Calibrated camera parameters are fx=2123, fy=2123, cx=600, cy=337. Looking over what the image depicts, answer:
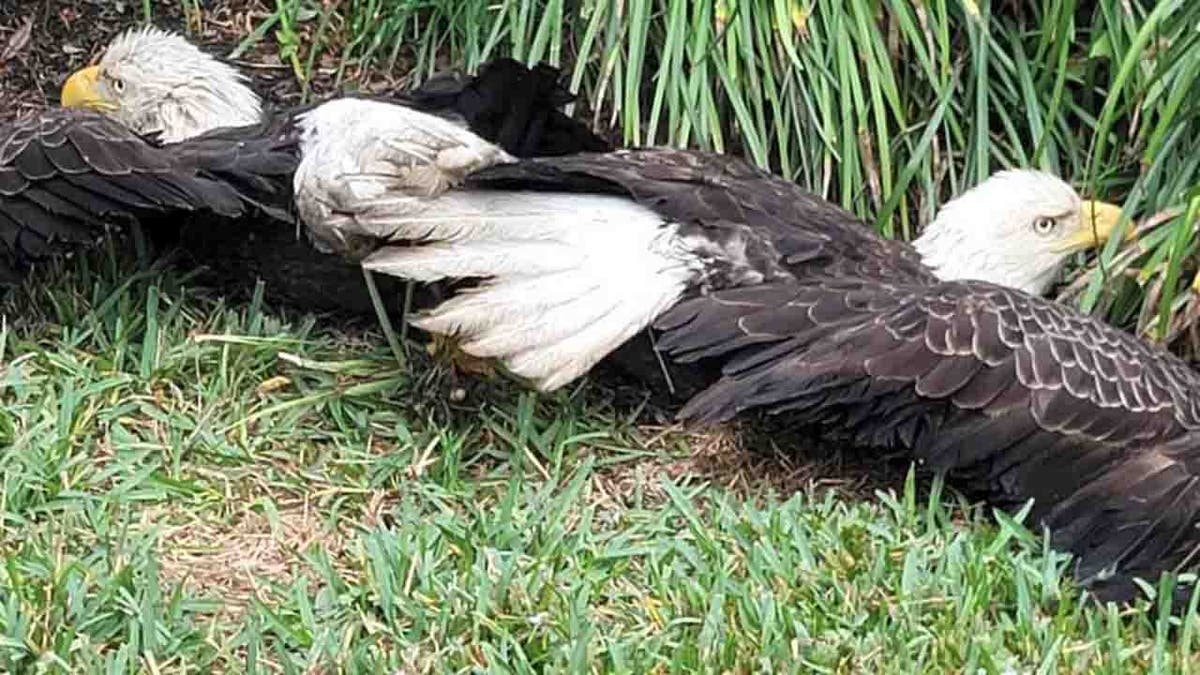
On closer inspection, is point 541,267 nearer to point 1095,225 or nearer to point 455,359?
point 455,359

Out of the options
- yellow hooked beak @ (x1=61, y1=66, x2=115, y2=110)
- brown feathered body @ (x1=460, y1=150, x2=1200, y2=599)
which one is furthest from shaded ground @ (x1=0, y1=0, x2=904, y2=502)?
brown feathered body @ (x1=460, y1=150, x2=1200, y2=599)

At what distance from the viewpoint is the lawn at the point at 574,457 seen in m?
3.69

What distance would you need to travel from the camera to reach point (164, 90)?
5590 mm

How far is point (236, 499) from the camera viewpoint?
4254mm

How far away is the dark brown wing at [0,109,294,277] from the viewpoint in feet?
15.1

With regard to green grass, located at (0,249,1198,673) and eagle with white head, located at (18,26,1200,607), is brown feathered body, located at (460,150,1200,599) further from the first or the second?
green grass, located at (0,249,1198,673)

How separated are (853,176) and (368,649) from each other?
2.07 m

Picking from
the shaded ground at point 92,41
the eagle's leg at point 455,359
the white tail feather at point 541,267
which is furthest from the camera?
the shaded ground at point 92,41

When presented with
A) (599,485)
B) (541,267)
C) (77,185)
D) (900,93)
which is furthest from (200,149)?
(900,93)

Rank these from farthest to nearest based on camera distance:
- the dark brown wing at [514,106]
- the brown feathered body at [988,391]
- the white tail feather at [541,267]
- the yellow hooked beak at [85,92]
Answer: the yellow hooked beak at [85,92] < the dark brown wing at [514,106] < the white tail feather at [541,267] < the brown feathered body at [988,391]

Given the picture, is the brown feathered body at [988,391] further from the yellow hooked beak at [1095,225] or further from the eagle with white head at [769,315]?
the yellow hooked beak at [1095,225]

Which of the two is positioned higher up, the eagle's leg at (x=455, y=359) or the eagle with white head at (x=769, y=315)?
the eagle with white head at (x=769, y=315)

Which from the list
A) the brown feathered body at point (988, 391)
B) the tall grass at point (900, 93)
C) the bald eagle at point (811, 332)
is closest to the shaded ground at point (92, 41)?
the tall grass at point (900, 93)

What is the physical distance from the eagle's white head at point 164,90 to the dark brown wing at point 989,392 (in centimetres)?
174
